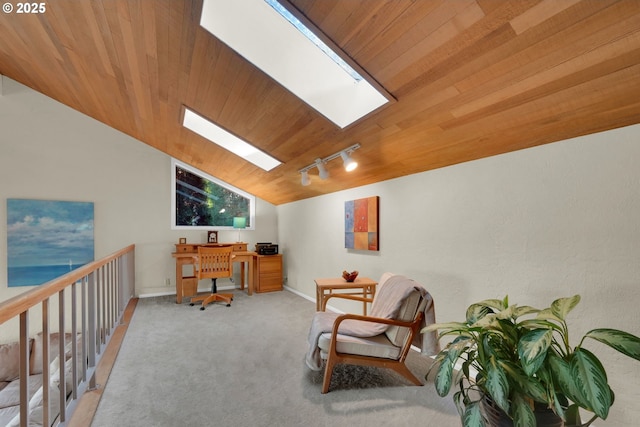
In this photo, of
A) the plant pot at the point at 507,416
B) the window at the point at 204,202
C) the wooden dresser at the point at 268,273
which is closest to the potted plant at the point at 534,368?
the plant pot at the point at 507,416

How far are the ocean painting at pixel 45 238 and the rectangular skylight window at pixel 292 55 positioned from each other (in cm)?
427

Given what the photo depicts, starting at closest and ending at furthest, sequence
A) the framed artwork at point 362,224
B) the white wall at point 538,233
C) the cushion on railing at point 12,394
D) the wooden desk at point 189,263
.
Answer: the white wall at point 538,233
the cushion on railing at point 12,394
the framed artwork at point 362,224
the wooden desk at point 189,263

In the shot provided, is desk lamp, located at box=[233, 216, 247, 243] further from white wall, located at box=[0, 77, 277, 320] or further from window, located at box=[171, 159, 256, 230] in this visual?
white wall, located at box=[0, 77, 277, 320]

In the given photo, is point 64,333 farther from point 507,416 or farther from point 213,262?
point 213,262

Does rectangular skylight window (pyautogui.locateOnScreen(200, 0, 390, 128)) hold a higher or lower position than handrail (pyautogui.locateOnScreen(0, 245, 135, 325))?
higher

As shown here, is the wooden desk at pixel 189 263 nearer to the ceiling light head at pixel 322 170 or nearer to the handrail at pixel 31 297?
the ceiling light head at pixel 322 170

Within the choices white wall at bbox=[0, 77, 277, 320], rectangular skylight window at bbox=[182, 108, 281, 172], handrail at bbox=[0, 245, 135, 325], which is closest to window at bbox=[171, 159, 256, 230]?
white wall at bbox=[0, 77, 277, 320]

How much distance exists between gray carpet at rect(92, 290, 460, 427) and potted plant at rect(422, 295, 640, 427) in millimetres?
715

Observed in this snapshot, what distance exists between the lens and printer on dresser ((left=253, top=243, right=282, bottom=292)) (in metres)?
5.21

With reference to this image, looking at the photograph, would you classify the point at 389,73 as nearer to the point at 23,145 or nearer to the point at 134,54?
Result: the point at 134,54

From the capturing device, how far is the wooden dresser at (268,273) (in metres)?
5.21

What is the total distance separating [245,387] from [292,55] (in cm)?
253

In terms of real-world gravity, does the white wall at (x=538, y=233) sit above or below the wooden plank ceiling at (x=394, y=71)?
below

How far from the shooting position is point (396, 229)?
3.03m
